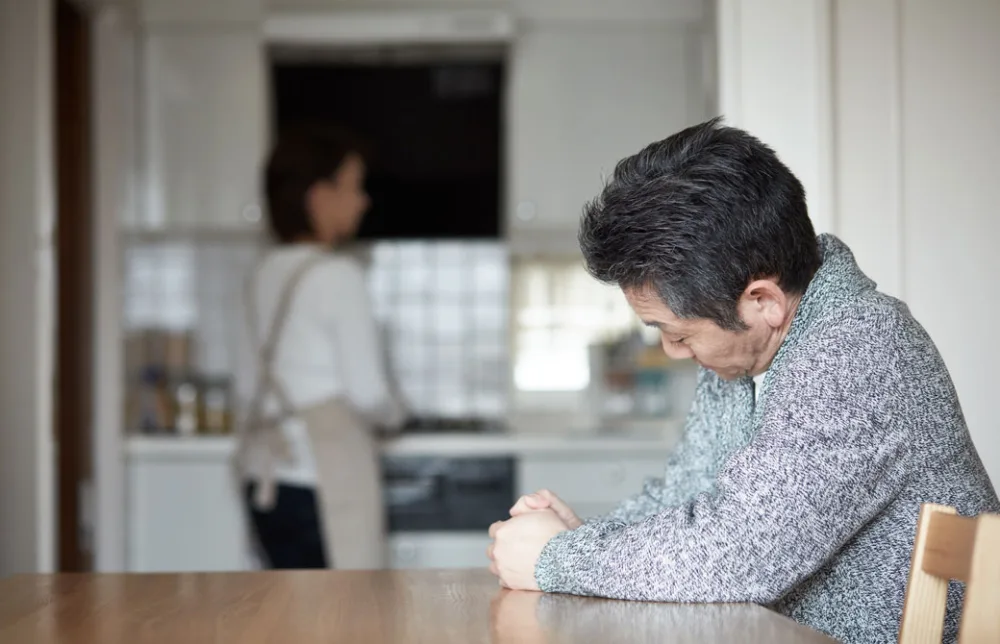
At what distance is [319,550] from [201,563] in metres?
1.19

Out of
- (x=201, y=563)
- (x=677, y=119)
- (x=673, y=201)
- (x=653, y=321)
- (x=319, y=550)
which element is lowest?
(x=201, y=563)

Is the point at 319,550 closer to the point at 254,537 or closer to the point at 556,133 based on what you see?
the point at 254,537

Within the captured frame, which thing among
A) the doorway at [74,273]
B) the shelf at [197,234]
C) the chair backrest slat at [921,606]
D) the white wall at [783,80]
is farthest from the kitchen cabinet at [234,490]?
the chair backrest slat at [921,606]

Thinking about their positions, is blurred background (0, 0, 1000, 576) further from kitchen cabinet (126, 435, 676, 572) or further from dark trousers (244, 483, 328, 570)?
dark trousers (244, 483, 328, 570)

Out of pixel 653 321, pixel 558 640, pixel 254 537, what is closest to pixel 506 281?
pixel 254 537

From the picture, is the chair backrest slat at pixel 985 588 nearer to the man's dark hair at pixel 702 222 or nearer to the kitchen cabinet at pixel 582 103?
the man's dark hair at pixel 702 222

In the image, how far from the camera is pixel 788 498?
122 centimetres

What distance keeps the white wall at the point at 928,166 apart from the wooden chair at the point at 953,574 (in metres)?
1.30

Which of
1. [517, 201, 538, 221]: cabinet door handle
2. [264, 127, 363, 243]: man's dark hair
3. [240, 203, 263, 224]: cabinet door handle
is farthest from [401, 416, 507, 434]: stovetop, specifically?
[264, 127, 363, 243]: man's dark hair

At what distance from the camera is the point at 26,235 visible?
119 inches

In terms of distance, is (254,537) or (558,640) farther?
(254,537)

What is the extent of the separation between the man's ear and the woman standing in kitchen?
1.56m

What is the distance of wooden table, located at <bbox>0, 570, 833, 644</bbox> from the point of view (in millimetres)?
1143

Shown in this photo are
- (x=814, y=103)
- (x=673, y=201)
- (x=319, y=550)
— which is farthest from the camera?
(x=319, y=550)
